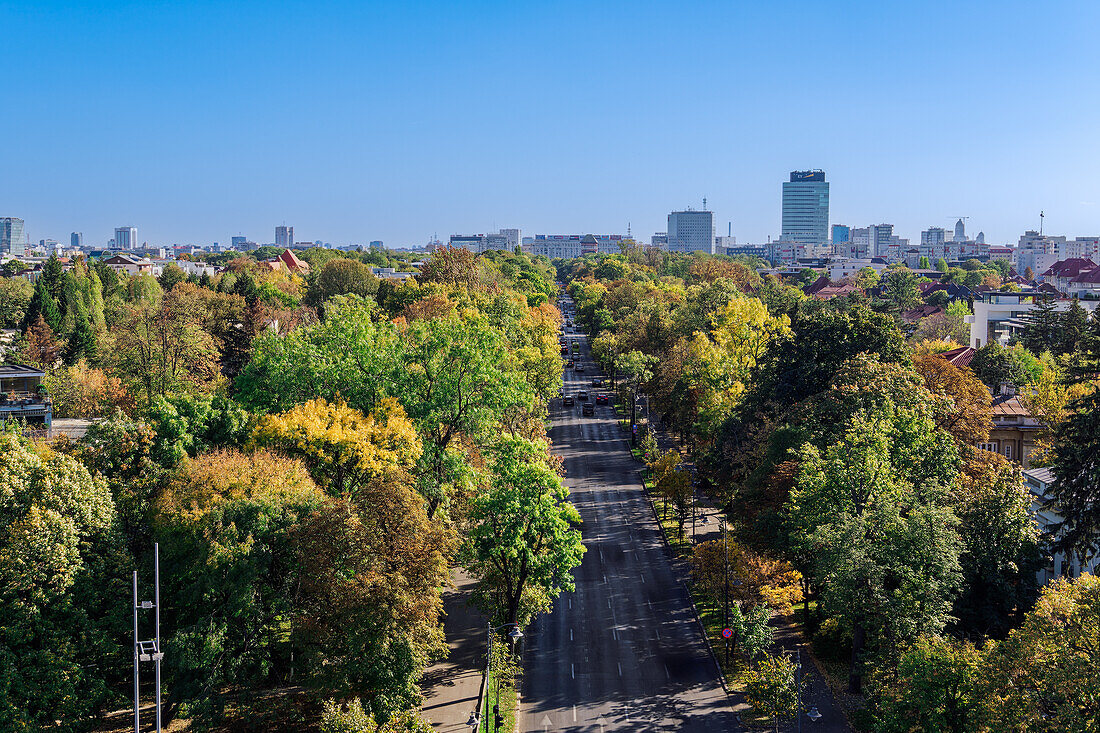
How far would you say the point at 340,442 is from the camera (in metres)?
27.5

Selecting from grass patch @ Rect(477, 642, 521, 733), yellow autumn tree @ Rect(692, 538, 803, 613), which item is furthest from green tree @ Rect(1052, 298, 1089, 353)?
grass patch @ Rect(477, 642, 521, 733)

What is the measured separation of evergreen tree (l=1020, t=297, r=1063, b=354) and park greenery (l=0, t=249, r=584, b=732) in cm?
4287

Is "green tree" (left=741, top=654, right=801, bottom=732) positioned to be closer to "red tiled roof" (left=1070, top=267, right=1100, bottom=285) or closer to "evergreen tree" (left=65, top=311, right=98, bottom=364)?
"evergreen tree" (left=65, top=311, right=98, bottom=364)

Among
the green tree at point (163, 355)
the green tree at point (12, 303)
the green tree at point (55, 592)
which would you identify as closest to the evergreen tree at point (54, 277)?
the green tree at point (12, 303)

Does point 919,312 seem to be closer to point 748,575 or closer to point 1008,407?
point 1008,407

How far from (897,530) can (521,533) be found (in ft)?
35.6

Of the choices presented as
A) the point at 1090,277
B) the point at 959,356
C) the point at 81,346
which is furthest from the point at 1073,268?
the point at 81,346

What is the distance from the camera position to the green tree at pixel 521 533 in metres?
26.7

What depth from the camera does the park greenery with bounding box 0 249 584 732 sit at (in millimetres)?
21297

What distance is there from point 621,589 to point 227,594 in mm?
16078

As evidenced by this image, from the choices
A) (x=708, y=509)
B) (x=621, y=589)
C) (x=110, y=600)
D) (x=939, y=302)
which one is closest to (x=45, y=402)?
(x=110, y=600)

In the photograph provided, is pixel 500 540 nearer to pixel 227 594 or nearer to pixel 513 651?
pixel 513 651

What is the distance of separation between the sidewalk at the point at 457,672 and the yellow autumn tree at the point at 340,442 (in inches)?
212

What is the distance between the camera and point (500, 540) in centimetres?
2677
